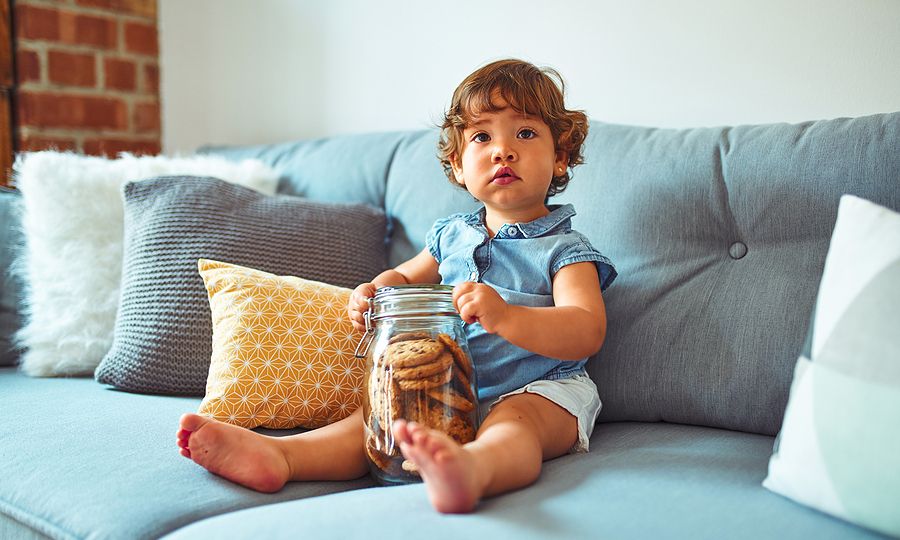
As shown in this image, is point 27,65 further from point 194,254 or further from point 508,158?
point 508,158

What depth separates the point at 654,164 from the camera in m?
1.46

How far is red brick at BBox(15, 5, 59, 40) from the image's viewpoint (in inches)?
96.1

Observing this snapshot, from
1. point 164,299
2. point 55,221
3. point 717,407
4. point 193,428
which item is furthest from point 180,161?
point 717,407

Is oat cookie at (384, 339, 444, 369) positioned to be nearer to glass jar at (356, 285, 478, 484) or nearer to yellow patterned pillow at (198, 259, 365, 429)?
glass jar at (356, 285, 478, 484)

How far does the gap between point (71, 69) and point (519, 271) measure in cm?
180

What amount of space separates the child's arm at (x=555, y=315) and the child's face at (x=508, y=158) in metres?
0.15

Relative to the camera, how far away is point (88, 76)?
2604 mm

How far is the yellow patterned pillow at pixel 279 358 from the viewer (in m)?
1.35

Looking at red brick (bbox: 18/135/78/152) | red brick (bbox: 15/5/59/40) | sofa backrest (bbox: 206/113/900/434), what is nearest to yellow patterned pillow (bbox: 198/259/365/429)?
sofa backrest (bbox: 206/113/900/434)

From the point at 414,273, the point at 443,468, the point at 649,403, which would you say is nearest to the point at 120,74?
the point at 414,273

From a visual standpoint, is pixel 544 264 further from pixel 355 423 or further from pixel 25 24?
pixel 25 24

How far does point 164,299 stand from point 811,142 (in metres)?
1.13

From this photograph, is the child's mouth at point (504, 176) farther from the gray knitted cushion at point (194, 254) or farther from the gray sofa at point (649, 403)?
the gray knitted cushion at point (194, 254)

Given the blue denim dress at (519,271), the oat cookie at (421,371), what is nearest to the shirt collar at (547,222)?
the blue denim dress at (519,271)
